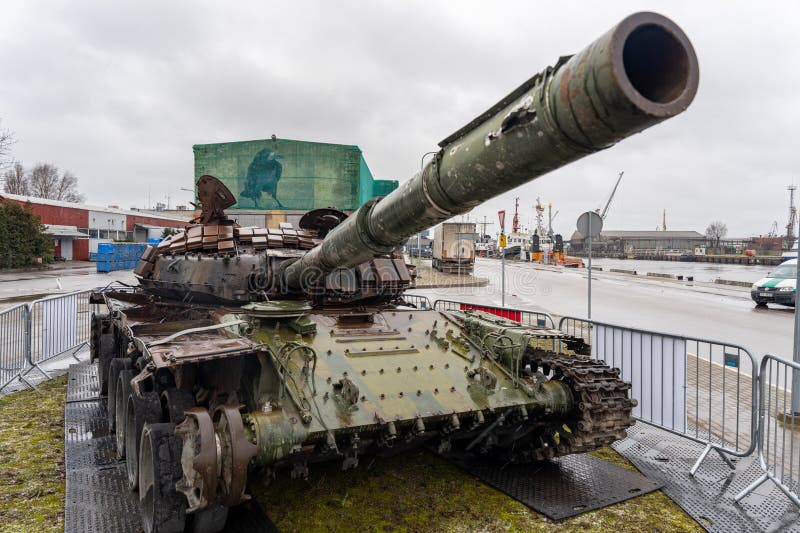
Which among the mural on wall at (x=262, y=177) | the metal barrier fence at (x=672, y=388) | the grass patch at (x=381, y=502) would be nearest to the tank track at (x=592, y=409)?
the grass patch at (x=381, y=502)

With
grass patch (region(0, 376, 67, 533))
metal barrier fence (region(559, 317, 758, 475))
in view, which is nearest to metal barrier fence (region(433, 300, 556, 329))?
metal barrier fence (region(559, 317, 758, 475))

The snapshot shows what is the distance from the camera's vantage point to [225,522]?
4.56 meters

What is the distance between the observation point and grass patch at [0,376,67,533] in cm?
484

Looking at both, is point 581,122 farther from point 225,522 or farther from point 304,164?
point 304,164

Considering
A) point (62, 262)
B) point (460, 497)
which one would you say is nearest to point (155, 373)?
point (460, 497)

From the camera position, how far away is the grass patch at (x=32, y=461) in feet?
15.9

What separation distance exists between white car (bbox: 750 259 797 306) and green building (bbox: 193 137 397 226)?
21335 mm

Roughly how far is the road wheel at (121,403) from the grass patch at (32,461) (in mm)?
598

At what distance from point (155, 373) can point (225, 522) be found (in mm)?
1403

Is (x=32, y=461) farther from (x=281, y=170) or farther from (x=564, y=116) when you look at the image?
(x=281, y=170)

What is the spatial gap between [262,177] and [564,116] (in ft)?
107

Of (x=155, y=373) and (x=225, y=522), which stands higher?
(x=155, y=373)

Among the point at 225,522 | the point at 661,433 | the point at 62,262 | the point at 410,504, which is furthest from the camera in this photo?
Result: the point at 62,262

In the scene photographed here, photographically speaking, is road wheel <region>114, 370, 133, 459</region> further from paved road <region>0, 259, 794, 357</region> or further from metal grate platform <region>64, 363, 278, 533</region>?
paved road <region>0, 259, 794, 357</region>
